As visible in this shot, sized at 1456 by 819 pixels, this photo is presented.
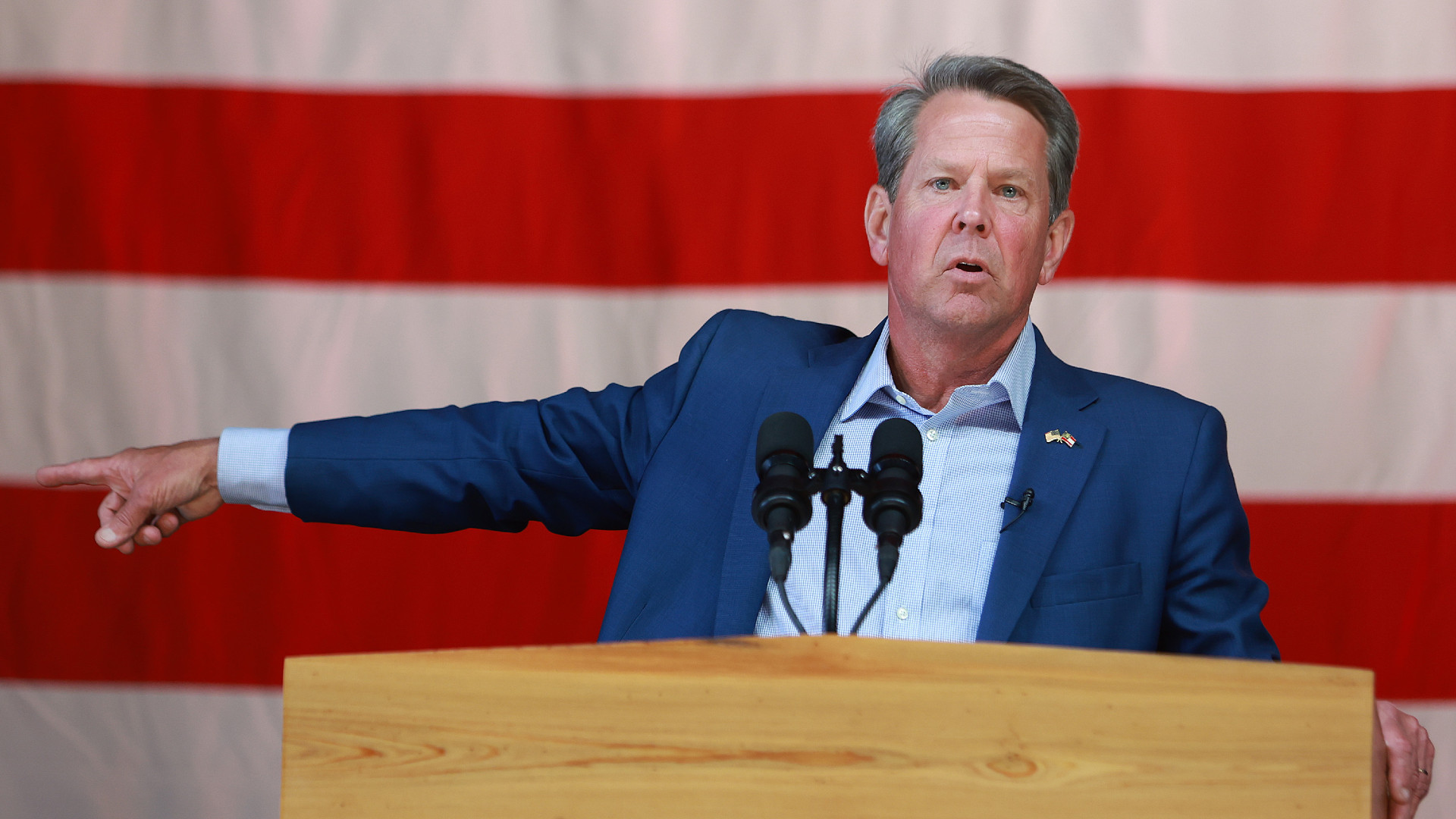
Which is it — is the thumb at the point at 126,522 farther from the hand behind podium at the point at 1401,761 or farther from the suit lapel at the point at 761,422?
the hand behind podium at the point at 1401,761

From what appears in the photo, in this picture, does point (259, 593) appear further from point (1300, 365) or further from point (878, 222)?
point (1300, 365)

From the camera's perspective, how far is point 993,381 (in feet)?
5.17

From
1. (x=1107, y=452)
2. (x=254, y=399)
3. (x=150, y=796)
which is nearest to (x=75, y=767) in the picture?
(x=150, y=796)

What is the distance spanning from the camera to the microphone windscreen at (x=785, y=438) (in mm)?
1021

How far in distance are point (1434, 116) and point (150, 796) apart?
249 centimetres

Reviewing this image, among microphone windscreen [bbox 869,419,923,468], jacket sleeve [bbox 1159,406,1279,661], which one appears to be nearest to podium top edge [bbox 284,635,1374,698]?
microphone windscreen [bbox 869,419,923,468]

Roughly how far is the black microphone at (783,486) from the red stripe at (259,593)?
4.29 ft

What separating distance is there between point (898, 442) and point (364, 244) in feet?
5.09

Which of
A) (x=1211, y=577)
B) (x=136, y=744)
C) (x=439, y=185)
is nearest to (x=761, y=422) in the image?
(x=1211, y=577)

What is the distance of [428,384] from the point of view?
7.59ft

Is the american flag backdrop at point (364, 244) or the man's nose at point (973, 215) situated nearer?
the man's nose at point (973, 215)

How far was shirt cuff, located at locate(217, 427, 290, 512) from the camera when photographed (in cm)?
148

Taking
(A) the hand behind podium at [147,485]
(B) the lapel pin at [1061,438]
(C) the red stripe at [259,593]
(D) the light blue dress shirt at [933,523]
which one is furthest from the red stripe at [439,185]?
Result: (A) the hand behind podium at [147,485]

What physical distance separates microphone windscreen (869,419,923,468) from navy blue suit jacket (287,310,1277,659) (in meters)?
0.47
